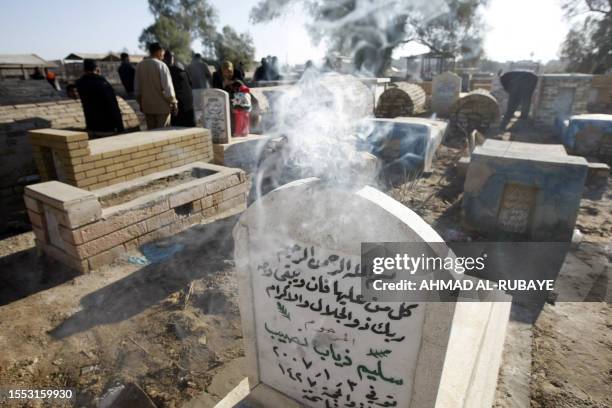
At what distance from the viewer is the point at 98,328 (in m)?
3.11

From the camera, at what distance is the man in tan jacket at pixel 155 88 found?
616 centimetres

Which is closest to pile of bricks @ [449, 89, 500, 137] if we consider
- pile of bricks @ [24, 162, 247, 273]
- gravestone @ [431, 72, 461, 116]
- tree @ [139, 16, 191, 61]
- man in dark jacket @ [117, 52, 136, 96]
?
gravestone @ [431, 72, 461, 116]

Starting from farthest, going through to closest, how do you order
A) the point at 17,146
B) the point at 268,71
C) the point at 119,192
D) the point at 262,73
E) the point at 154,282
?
the point at 268,71 < the point at 262,73 < the point at 17,146 < the point at 119,192 < the point at 154,282

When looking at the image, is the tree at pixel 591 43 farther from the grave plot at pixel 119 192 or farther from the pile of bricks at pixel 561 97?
the grave plot at pixel 119 192

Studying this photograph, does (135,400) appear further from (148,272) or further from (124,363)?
(148,272)

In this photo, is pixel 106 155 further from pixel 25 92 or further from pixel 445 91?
pixel 445 91

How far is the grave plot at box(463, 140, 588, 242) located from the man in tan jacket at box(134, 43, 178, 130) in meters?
5.27

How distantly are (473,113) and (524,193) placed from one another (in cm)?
781

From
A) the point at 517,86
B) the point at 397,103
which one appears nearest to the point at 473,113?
the point at 397,103

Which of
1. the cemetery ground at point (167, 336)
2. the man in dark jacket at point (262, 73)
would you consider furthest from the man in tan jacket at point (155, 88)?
the man in dark jacket at point (262, 73)

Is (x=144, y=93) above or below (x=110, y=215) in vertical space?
above

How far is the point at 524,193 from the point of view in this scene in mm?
5105

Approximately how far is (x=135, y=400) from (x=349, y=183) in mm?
2141

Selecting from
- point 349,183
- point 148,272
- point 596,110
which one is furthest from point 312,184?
point 596,110
